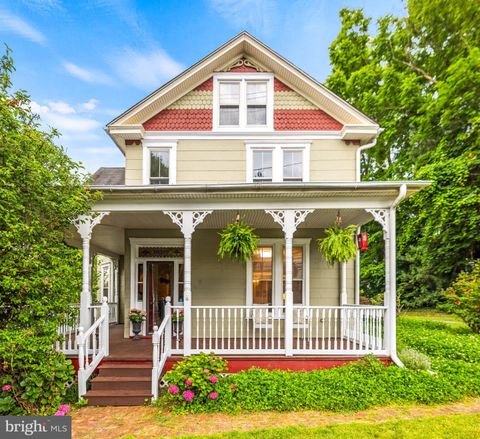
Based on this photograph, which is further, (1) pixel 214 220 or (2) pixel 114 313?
(2) pixel 114 313

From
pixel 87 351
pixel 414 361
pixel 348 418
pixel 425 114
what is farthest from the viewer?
pixel 425 114

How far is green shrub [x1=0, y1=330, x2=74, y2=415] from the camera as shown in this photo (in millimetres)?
4441

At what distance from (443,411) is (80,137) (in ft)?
103

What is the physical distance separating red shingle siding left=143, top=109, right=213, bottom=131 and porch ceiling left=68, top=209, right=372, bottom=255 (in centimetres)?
270

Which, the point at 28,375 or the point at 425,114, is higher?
the point at 425,114

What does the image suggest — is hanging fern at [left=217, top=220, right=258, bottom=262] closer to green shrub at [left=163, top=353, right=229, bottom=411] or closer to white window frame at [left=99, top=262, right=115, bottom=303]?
green shrub at [left=163, top=353, right=229, bottom=411]

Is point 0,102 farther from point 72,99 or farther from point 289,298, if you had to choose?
point 72,99

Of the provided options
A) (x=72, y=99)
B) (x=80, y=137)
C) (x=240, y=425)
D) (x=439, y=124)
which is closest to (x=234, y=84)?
(x=240, y=425)

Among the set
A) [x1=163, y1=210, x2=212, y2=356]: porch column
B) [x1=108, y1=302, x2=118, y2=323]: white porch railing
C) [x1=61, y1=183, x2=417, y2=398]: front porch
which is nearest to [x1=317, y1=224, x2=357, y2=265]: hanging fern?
[x1=61, y1=183, x2=417, y2=398]: front porch

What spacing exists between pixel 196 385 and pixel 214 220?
3.79m

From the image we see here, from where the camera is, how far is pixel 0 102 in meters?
4.84

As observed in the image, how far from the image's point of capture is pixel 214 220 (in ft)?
25.5

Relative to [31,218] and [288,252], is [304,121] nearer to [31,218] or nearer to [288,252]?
[288,252]

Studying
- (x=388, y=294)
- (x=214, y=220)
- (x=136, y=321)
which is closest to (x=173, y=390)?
(x=136, y=321)
